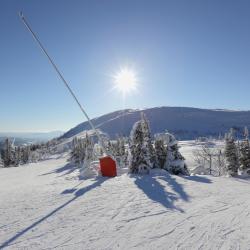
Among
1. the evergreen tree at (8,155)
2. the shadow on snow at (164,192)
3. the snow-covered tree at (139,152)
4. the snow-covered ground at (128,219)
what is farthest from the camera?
the evergreen tree at (8,155)

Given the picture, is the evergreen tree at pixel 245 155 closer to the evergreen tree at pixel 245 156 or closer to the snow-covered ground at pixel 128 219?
the evergreen tree at pixel 245 156

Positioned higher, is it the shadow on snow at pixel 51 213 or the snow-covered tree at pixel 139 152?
the snow-covered tree at pixel 139 152

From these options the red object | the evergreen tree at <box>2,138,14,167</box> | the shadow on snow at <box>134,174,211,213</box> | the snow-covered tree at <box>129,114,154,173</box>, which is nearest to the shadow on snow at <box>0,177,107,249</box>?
the shadow on snow at <box>134,174,211,213</box>

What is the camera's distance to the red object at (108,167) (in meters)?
22.5

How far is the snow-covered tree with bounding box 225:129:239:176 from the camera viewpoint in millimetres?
52500

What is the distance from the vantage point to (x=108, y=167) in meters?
22.7

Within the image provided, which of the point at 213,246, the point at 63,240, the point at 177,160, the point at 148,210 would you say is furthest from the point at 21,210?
the point at 177,160

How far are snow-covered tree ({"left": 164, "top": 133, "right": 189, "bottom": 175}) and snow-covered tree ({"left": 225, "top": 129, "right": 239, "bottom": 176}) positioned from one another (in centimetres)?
2342

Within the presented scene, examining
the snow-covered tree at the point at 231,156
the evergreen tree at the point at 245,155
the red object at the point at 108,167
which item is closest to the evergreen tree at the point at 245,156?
the evergreen tree at the point at 245,155

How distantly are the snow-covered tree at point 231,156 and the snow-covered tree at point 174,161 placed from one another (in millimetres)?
23416

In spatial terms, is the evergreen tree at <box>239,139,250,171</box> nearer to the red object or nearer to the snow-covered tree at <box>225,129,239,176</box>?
the snow-covered tree at <box>225,129,239,176</box>

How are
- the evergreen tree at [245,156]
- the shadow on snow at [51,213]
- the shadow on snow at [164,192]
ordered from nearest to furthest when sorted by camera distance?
the shadow on snow at [51,213], the shadow on snow at [164,192], the evergreen tree at [245,156]

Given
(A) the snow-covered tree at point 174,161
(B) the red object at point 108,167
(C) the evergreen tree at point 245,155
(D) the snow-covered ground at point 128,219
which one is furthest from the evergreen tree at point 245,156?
(D) the snow-covered ground at point 128,219

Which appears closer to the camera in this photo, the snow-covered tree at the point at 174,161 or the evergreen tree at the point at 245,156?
the snow-covered tree at the point at 174,161
